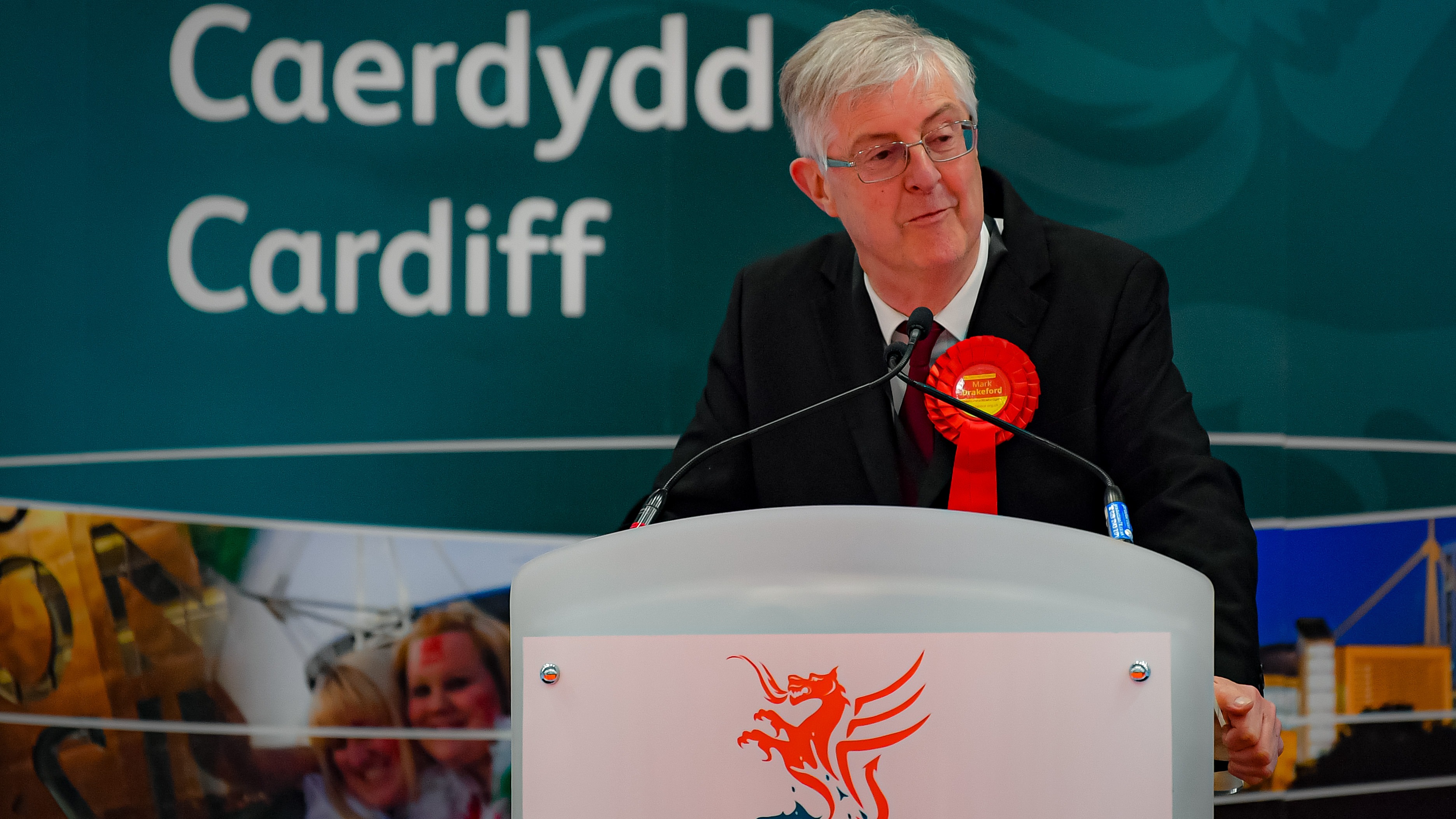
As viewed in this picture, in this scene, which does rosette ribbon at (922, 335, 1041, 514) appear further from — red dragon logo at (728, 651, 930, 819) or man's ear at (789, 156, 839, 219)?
red dragon logo at (728, 651, 930, 819)

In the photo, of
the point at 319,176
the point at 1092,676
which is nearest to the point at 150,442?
the point at 319,176

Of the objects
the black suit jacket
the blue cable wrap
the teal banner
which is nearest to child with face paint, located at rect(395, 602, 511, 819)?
the teal banner

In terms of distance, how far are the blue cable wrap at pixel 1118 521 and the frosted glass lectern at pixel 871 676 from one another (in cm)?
16

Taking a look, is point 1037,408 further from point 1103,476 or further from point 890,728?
point 890,728

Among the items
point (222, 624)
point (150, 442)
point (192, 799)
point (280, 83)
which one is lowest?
point (192, 799)

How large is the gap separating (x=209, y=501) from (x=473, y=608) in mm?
591

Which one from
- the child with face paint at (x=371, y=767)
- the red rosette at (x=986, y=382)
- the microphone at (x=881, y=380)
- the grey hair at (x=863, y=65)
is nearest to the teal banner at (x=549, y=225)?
the child with face paint at (x=371, y=767)

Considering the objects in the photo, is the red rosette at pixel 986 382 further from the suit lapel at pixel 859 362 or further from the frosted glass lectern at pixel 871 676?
the frosted glass lectern at pixel 871 676

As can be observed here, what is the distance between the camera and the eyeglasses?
1.40 meters

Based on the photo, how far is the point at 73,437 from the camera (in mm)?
2344

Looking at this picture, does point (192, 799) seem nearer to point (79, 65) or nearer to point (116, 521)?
point (116, 521)

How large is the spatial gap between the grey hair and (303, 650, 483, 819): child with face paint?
143cm

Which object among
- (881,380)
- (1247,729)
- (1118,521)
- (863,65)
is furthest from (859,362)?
(1247,729)

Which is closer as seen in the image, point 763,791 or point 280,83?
point 763,791
